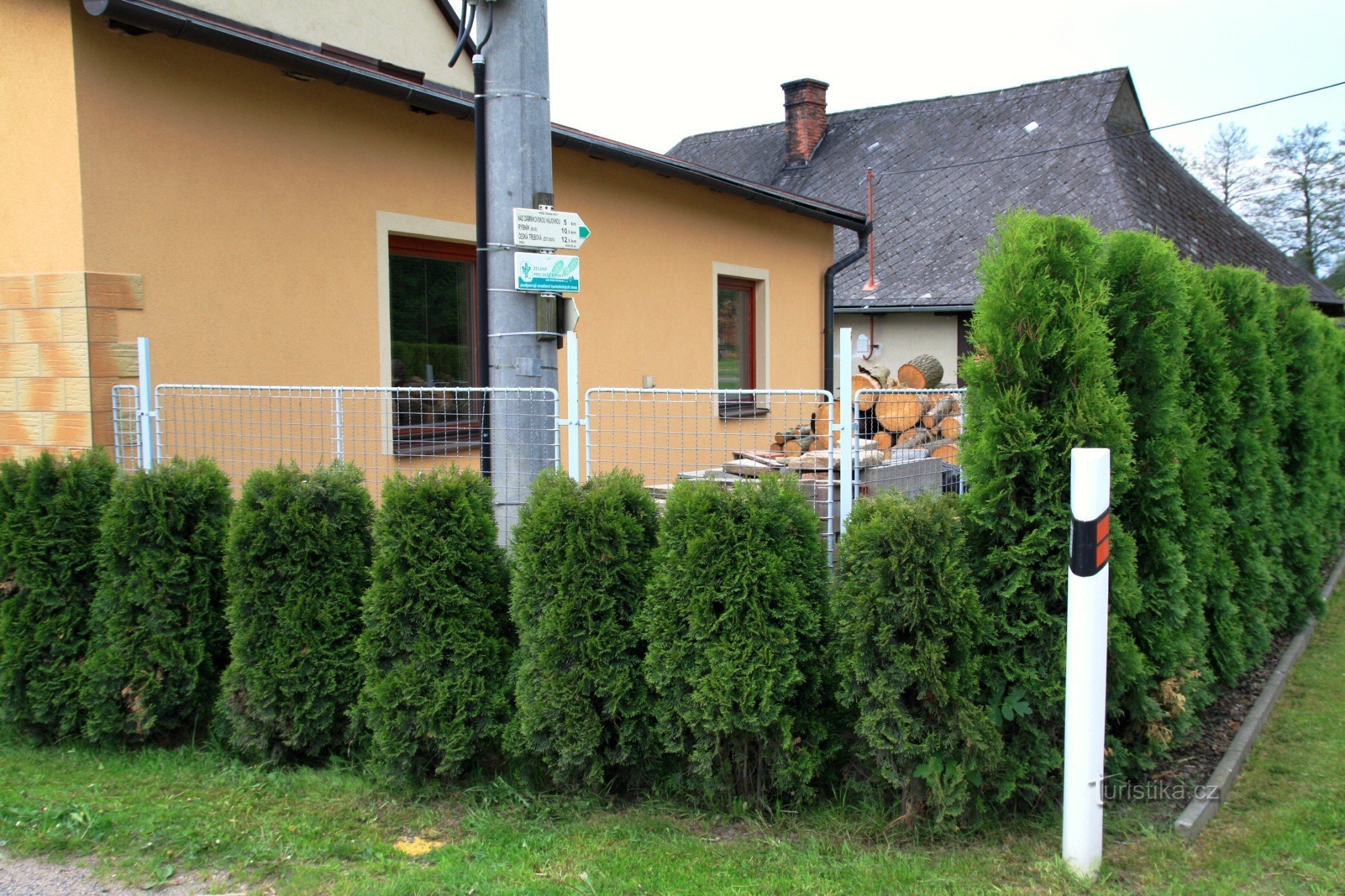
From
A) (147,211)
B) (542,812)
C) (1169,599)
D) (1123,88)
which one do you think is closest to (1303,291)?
(1169,599)

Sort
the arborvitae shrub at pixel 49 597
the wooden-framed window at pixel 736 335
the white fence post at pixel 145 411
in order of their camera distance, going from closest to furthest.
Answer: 1. the arborvitae shrub at pixel 49 597
2. the white fence post at pixel 145 411
3. the wooden-framed window at pixel 736 335

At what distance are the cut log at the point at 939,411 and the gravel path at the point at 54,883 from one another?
466 centimetres

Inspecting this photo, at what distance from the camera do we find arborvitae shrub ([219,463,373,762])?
166 inches

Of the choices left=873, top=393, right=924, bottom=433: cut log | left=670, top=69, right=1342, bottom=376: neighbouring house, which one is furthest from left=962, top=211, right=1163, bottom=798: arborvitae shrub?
left=670, top=69, right=1342, bottom=376: neighbouring house

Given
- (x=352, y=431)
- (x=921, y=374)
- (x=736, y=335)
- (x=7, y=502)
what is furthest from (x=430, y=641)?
(x=921, y=374)

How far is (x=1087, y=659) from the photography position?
129 inches

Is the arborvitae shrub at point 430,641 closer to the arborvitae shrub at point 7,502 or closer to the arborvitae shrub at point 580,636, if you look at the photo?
the arborvitae shrub at point 580,636

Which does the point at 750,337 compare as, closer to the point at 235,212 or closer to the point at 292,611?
the point at 235,212

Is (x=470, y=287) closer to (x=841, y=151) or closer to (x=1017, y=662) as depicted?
(x=1017, y=662)

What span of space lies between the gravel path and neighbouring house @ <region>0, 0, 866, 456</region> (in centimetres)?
241

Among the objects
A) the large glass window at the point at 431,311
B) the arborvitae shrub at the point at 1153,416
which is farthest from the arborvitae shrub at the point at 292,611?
the arborvitae shrub at the point at 1153,416

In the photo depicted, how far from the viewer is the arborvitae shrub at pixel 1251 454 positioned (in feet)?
18.4

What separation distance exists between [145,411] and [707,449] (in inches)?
117

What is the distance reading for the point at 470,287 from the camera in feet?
24.7
